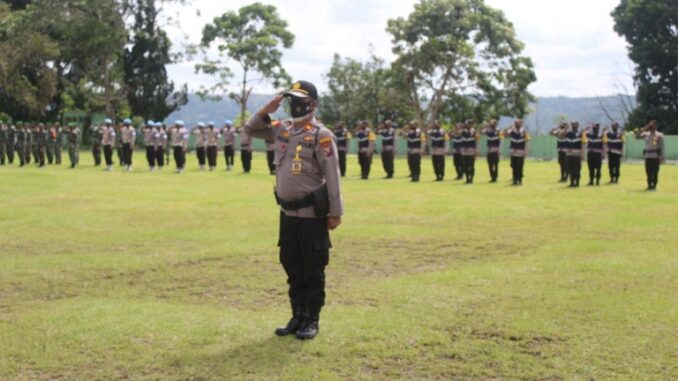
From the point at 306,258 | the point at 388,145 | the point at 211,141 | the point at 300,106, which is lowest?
the point at 306,258

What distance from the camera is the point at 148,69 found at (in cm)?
6288

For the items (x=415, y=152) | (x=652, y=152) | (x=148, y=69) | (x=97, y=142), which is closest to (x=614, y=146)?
(x=652, y=152)

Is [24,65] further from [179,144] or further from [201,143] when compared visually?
[179,144]

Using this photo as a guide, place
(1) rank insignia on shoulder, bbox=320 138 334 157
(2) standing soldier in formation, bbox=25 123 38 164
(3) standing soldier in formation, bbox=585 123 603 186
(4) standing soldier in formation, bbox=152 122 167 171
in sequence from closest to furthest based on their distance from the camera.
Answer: (1) rank insignia on shoulder, bbox=320 138 334 157 < (3) standing soldier in formation, bbox=585 123 603 186 < (4) standing soldier in formation, bbox=152 122 167 171 < (2) standing soldier in formation, bbox=25 123 38 164

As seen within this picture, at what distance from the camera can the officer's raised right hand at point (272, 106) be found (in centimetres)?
665

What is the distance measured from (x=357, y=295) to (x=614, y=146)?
1848cm

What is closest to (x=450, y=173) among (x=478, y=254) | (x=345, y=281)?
(x=478, y=254)

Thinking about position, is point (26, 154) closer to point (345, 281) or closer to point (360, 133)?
point (360, 133)

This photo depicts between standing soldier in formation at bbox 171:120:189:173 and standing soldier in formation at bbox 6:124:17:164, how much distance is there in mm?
8280

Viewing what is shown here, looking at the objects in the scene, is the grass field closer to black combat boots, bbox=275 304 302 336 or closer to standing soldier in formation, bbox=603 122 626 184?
black combat boots, bbox=275 304 302 336

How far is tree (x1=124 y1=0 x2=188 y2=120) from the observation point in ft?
202

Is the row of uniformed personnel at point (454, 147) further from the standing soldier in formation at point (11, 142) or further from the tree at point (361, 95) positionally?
the tree at point (361, 95)

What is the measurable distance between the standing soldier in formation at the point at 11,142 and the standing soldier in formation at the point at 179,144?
8.28 m

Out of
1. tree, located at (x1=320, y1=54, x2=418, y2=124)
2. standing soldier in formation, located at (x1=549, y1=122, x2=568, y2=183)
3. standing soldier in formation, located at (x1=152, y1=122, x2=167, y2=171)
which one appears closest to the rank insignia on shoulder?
standing soldier in formation, located at (x1=549, y1=122, x2=568, y2=183)
